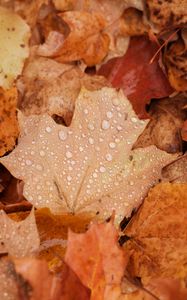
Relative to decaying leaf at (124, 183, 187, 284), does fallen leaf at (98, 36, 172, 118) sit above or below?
above

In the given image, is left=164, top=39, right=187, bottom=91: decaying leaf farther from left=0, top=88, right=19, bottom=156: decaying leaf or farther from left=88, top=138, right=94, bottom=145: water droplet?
left=0, top=88, right=19, bottom=156: decaying leaf

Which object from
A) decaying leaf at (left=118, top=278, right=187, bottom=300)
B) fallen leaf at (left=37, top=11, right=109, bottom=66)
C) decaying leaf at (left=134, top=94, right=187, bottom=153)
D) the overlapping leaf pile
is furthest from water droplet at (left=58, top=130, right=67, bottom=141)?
decaying leaf at (left=118, top=278, right=187, bottom=300)

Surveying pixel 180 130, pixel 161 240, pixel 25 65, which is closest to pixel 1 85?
pixel 25 65

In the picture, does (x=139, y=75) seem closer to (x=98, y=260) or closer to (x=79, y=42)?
→ (x=79, y=42)

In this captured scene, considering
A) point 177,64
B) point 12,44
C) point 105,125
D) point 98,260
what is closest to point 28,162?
point 105,125

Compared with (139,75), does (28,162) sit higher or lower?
lower

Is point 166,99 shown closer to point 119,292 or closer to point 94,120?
point 94,120
